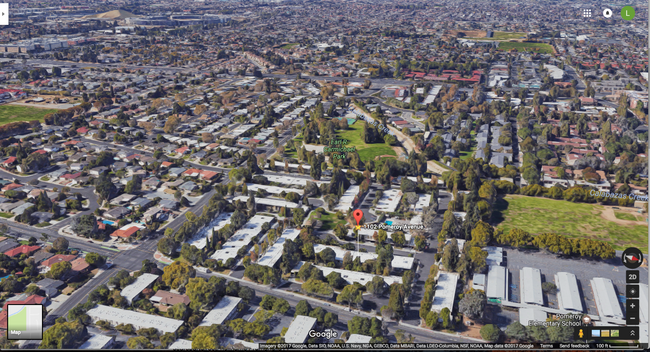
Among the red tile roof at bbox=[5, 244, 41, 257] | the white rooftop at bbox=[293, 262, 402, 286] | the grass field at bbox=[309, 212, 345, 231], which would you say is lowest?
the white rooftop at bbox=[293, 262, 402, 286]

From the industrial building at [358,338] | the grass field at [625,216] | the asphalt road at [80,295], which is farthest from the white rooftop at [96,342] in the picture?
Result: the grass field at [625,216]

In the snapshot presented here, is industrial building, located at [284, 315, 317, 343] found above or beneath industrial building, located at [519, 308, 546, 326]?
beneath

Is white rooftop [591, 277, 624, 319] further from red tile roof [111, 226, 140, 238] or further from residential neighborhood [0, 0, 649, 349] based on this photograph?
red tile roof [111, 226, 140, 238]

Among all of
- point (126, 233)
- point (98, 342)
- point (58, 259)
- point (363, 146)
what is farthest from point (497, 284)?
point (363, 146)

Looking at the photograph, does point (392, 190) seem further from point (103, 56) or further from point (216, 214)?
point (103, 56)

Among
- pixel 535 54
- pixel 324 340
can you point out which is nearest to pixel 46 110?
pixel 324 340

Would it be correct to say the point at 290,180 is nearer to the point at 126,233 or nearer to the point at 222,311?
the point at 126,233

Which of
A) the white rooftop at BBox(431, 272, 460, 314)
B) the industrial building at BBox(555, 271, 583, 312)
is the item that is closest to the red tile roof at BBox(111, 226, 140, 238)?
the white rooftop at BBox(431, 272, 460, 314)
